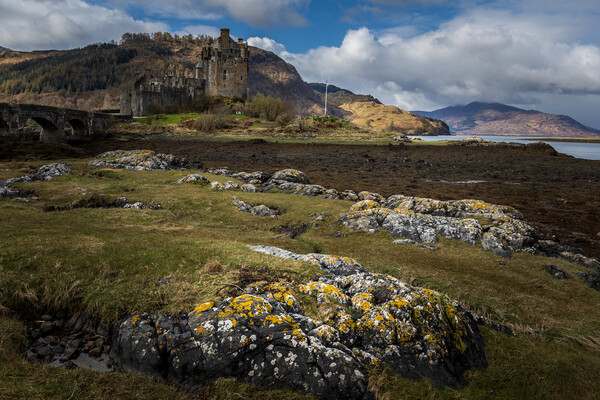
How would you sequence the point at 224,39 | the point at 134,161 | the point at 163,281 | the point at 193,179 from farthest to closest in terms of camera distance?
1. the point at 224,39
2. the point at 134,161
3. the point at 193,179
4. the point at 163,281

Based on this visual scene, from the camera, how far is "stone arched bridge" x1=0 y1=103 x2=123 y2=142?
157 ft

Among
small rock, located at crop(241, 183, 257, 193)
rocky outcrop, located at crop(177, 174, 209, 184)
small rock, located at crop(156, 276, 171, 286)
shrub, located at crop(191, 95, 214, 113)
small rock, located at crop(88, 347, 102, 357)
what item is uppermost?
shrub, located at crop(191, 95, 214, 113)

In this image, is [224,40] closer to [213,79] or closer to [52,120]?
[213,79]

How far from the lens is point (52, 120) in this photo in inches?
2094

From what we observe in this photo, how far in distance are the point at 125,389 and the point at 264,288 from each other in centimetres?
303

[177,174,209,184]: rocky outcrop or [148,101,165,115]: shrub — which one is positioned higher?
[148,101,165,115]: shrub

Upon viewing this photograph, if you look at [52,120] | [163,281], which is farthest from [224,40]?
[163,281]

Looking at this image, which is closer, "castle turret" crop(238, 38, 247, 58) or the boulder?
the boulder

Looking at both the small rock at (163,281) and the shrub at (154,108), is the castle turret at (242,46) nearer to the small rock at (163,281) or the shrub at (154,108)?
the shrub at (154,108)

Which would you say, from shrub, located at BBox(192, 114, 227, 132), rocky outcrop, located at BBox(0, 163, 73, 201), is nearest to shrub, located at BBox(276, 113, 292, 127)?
shrub, located at BBox(192, 114, 227, 132)

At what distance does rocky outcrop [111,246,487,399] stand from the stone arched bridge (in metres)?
58.1

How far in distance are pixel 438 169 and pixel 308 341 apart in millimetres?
40463

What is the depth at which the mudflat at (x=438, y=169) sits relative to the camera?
23497 millimetres

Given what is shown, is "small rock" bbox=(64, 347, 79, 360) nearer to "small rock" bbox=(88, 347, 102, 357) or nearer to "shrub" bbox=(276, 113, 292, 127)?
"small rock" bbox=(88, 347, 102, 357)
